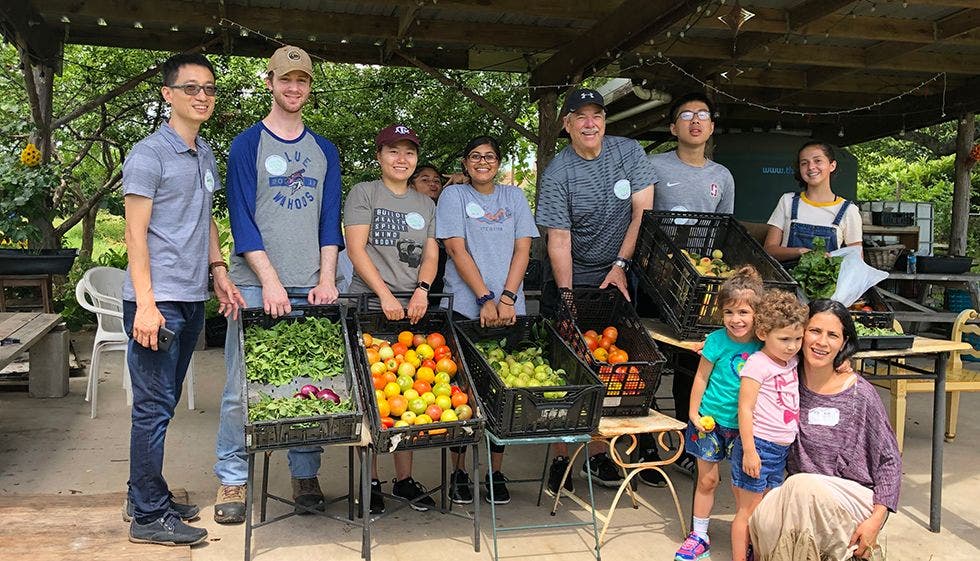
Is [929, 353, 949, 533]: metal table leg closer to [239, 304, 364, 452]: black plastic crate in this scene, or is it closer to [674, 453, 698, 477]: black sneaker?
[674, 453, 698, 477]: black sneaker

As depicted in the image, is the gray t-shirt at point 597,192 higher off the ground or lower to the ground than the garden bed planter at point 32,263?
higher

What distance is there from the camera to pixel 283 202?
3.72m

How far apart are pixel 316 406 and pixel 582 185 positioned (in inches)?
73.0

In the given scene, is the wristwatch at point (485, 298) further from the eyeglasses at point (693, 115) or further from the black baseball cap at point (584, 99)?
the eyeglasses at point (693, 115)

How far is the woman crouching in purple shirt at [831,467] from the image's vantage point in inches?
119

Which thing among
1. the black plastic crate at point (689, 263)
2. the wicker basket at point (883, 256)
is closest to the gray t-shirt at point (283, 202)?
the black plastic crate at point (689, 263)

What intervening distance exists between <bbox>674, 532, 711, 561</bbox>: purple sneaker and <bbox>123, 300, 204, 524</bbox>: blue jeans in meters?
2.26

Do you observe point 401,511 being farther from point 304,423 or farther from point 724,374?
point 724,374

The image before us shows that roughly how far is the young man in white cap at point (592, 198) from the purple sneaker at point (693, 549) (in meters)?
0.88

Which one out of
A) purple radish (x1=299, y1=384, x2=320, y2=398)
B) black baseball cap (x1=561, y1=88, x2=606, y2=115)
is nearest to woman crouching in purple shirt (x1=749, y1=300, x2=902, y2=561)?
black baseball cap (x1=561, y1=88, x2=606, y2=115)

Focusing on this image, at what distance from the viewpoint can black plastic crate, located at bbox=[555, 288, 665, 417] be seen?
373cm

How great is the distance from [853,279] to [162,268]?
10.5 ft

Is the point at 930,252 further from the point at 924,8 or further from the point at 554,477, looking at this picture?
the point at 554,477

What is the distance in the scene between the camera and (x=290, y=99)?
368 centimetres
